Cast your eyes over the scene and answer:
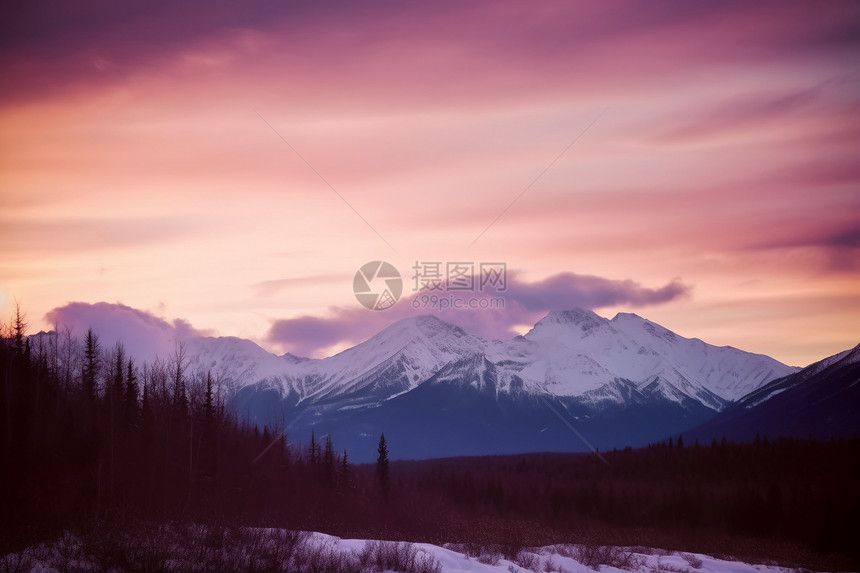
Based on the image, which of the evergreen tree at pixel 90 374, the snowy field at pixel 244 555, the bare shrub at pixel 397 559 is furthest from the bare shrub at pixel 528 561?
the evergreen tree at pixel 90 374

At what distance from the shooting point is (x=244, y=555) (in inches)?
1061

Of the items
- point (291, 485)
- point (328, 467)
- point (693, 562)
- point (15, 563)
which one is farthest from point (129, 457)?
point (693, 562)

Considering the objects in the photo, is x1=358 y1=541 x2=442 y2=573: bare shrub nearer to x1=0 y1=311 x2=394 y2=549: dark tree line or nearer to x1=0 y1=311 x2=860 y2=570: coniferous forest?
x1=0 y1=311 x2=860 y2=570: coniferous forest

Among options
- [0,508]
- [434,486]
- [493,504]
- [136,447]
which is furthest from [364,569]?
[434,486]

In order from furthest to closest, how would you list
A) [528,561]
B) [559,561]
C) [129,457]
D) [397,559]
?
[129,457] → [559,561] → [528,561] → [397,559]

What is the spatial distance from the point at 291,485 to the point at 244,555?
7195 cm

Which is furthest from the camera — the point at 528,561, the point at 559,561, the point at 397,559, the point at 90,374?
the point at 90,374

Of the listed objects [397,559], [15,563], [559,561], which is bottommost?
[559,561]

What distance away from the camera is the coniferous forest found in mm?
49656

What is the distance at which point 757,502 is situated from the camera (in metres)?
123

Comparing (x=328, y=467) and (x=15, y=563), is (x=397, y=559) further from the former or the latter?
(x=328, y=467)

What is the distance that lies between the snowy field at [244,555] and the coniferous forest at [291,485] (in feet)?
8.16

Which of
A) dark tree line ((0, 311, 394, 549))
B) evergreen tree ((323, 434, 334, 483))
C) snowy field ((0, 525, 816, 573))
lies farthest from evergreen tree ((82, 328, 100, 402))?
snowy field ((0, 525, 816, 573))

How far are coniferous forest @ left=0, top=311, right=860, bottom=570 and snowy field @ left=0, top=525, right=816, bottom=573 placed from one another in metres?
2.49
